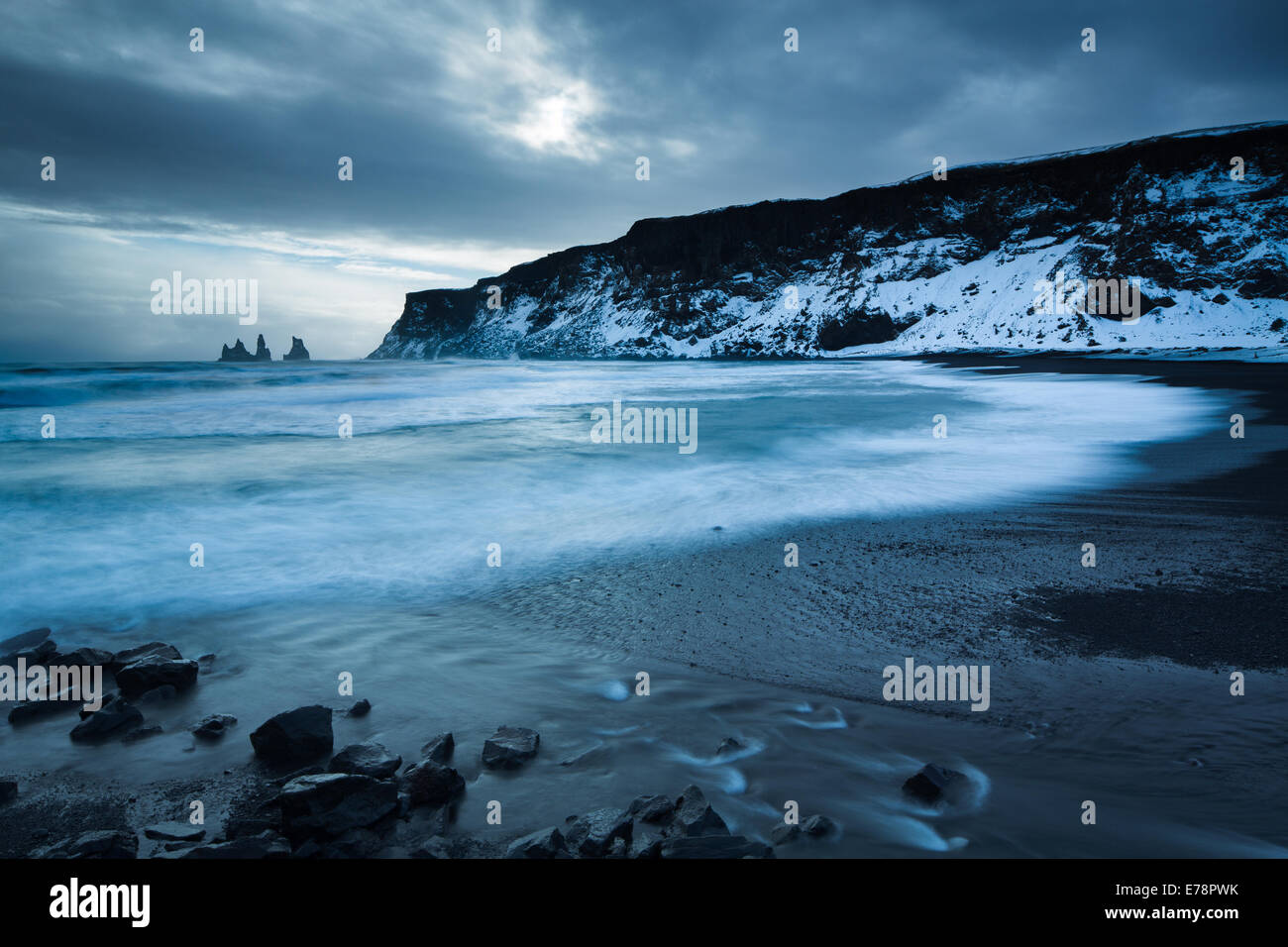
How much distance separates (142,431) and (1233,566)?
827 inches

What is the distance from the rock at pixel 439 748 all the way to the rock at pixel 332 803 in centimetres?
34

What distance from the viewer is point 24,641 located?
497cm

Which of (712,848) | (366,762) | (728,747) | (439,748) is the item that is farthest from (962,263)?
(366,762)

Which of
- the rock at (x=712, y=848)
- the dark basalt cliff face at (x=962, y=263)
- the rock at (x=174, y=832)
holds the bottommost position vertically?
the rock at (x=174, y=832)

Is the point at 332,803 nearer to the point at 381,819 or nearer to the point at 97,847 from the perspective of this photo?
the point at 381,819

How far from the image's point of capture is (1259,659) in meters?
3.86

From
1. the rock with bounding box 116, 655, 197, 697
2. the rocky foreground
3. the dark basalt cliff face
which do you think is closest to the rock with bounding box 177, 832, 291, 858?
the rocky foreground

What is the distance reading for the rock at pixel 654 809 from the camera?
2.70 m

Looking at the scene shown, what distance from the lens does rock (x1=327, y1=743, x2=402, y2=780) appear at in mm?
3021

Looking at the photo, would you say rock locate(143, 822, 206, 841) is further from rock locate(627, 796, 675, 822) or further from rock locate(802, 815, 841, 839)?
rock locate(802, 815, 841, 839)

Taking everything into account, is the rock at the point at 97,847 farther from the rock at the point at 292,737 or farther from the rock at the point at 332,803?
the rock at the point at 292,737

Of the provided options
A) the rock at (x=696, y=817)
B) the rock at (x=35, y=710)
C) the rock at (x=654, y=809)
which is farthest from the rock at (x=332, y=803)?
the rock at (x=35, y=710)

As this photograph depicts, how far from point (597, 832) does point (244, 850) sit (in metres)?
1.31

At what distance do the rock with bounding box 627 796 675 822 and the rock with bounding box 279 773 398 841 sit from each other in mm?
1032
